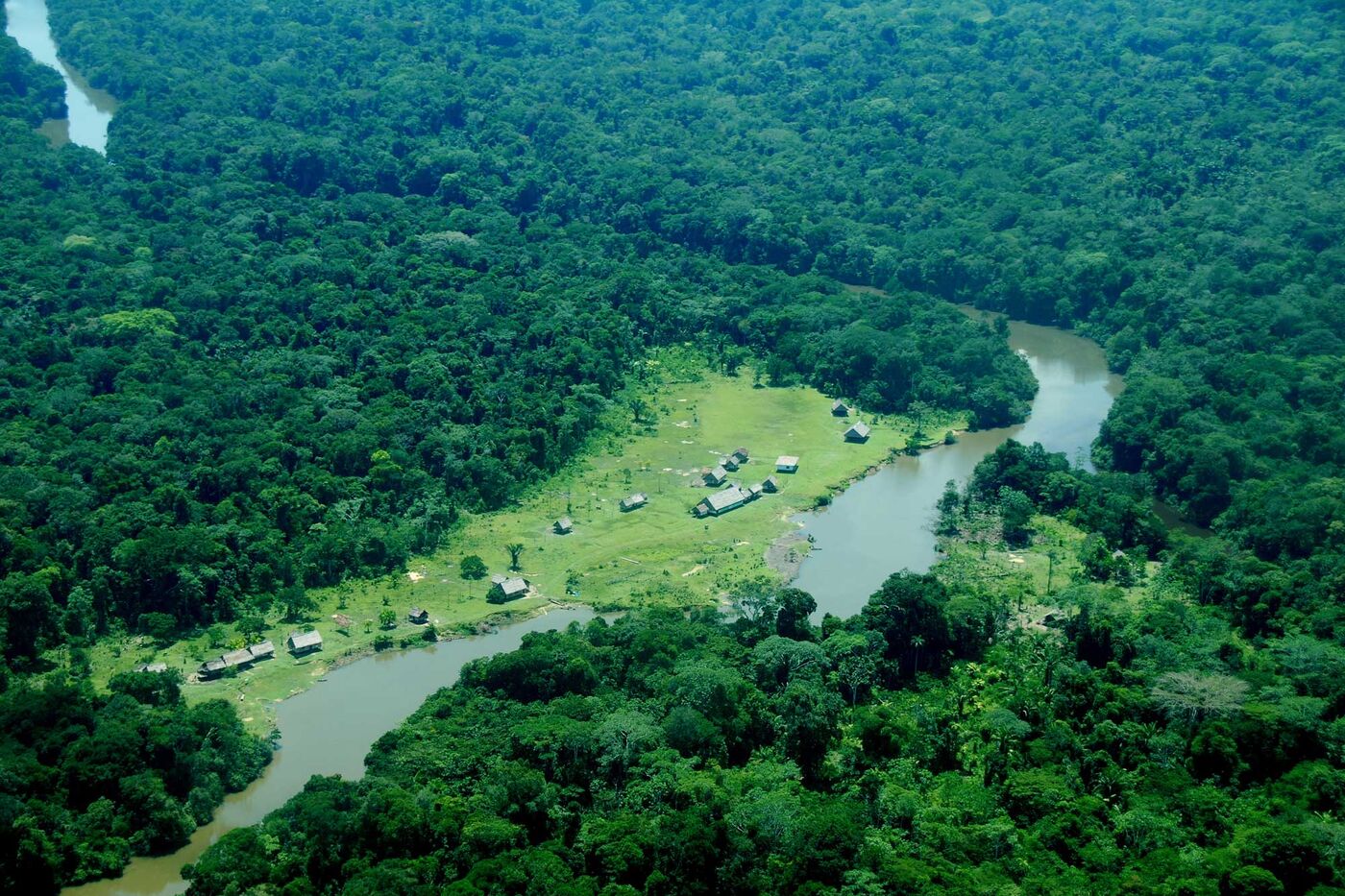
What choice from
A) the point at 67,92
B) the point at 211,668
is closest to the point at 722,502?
the point at 211,668

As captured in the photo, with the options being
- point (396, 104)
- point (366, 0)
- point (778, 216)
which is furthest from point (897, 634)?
point (366, 0)

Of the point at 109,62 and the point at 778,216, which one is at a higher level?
the point at 109,62

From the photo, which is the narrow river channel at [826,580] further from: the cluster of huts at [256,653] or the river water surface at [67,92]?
the river water surface at [67,92]

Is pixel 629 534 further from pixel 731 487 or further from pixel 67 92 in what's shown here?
pixel 67 92

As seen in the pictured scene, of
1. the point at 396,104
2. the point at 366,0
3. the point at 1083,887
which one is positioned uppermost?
the point at 366,0

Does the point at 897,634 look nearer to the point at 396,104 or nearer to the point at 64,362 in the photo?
the point at 64,362

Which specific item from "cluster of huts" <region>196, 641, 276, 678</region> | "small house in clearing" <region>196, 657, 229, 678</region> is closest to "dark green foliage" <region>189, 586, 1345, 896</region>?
"cluster of huts" <region>196, 641, 276, 678</region>

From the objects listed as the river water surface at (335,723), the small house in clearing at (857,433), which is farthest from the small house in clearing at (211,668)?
the small house in clearing at (857,433)
